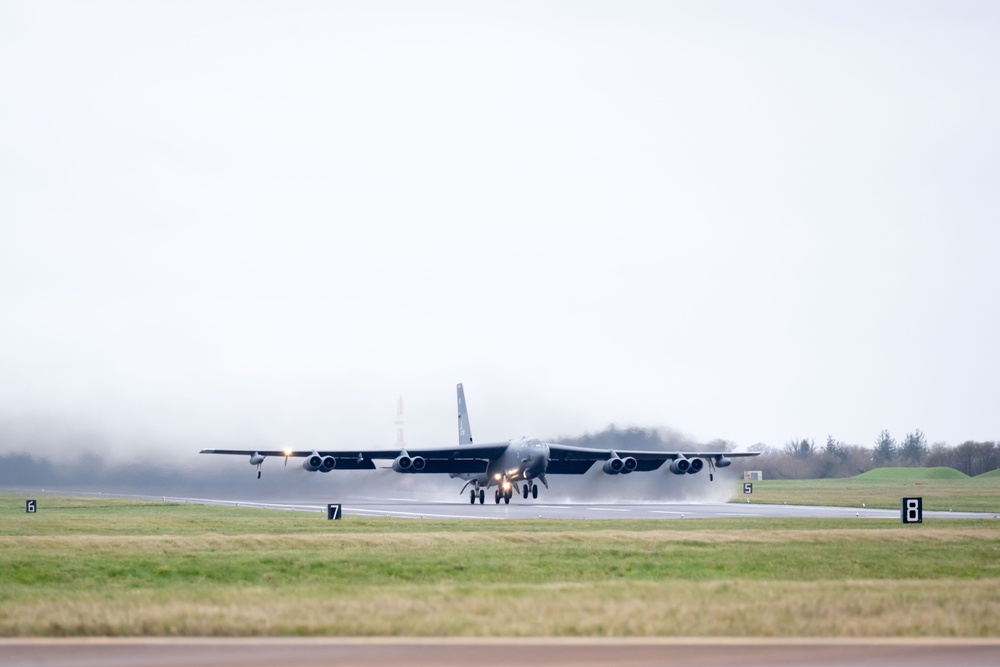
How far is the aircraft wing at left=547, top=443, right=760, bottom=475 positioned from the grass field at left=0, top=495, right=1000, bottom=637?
89.7 feet

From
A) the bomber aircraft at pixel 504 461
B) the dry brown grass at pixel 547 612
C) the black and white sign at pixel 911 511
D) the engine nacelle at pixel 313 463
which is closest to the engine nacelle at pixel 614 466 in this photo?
the bomber aircraft at pixel 504 461

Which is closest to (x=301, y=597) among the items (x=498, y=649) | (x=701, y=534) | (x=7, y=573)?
(x=498, y=649)

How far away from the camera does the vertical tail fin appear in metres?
74.7

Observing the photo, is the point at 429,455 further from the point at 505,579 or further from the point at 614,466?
the point at 505,579

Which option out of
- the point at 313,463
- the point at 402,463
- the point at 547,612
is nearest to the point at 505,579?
the point at 547,612

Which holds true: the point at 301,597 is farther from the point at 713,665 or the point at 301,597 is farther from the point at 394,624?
the point at 713,665

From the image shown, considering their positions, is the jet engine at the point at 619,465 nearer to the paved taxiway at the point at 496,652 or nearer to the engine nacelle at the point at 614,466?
the engine nacelle at the point at 614,466

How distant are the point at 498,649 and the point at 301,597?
583 cm

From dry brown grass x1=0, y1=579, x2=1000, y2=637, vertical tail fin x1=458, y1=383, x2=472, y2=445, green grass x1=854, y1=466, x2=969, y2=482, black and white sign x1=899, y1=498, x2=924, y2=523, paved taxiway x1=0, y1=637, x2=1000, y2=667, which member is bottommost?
green grass x1=854, y1=466, x2=969, y2=482

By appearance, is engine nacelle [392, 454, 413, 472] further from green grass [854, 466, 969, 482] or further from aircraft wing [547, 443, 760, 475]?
green grass [854, 466, 969, 482]

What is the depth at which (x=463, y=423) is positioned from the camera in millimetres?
75812

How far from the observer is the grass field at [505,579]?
46.7ft

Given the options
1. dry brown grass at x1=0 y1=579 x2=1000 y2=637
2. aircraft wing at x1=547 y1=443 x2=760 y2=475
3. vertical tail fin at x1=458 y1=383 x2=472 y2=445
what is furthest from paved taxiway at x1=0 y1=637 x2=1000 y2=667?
vertical tail fin at x1=458 y1=383 x2=472 y2=445

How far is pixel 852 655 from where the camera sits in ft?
39.1
